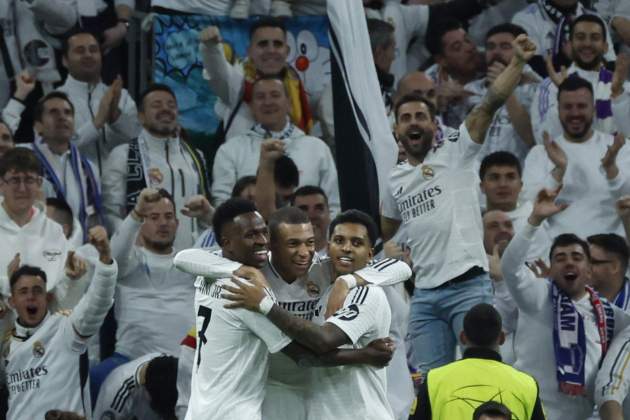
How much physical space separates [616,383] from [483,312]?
2.33m

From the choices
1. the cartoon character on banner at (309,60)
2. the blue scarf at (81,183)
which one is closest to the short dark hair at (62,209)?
the blue scarf at (81,183)

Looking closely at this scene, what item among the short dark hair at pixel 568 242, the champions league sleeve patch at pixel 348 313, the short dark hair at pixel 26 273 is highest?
the short dark hair at pixel 568 242

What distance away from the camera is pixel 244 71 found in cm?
1573

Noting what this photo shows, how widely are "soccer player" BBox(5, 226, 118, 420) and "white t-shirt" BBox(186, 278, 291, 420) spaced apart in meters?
3.23

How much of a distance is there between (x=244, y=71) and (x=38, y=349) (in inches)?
153

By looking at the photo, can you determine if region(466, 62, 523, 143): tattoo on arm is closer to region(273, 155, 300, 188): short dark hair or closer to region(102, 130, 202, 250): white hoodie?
region(273, 155, 300, 188): short dark hair

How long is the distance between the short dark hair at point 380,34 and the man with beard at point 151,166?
204 centimetres

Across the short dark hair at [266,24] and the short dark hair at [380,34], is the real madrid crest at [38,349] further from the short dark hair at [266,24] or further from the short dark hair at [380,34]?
the short dark hair at [380,34]

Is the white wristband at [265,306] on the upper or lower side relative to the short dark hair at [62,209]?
lower

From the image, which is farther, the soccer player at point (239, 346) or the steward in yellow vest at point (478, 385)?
the steward in yellow vest at point (478, 385)

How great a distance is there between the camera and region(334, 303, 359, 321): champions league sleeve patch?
31.0ft

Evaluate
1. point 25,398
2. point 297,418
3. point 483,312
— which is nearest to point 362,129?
point 483,312

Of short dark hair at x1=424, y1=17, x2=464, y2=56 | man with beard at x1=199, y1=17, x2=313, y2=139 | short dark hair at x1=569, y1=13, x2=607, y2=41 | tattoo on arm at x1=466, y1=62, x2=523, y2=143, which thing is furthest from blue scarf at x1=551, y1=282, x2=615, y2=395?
short dark hair at x1=424, y1=17, x2=464, y2=56

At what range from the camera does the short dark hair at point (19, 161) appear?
13.4m
